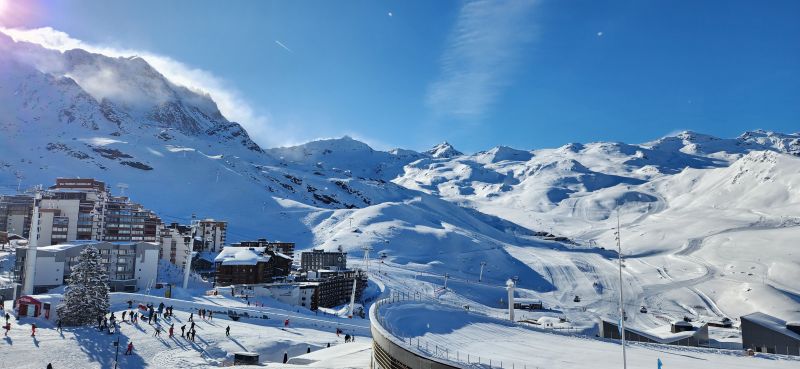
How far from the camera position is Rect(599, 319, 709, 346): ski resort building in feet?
136

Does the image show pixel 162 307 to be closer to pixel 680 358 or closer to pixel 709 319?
pixel 680 358

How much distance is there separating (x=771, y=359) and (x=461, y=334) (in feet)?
53.9

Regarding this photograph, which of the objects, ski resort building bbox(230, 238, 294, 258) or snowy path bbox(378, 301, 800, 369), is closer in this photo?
snowy path bbox(378, 301, 800, 369)

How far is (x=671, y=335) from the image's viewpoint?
149 ft

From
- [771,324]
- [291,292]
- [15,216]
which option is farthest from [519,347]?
[15,216]

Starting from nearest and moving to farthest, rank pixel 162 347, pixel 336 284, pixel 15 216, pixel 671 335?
pixel 162 347, pixel 671 335, pixel 336 284, pixel 15 216

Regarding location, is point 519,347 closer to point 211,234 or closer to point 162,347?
point 162,347

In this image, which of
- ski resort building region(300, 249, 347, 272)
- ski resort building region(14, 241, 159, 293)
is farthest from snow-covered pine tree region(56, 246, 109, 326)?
ski resort building region(300, 249, 347, 272)

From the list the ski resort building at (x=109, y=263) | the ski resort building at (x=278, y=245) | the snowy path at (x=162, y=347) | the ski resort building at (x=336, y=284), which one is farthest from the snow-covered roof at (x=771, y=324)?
the ski resort building at (x=278, y=245)

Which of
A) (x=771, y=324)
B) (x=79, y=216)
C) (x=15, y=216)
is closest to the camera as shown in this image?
(x=771, y=324)

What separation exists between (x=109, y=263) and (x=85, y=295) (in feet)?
101

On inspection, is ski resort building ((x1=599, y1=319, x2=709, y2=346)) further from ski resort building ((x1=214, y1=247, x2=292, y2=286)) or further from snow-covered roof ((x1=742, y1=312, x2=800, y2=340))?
ski resort building ((x1=214, y1=247, x2=292, y2=286))

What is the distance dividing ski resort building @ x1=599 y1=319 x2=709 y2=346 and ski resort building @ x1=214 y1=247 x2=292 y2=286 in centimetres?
5238

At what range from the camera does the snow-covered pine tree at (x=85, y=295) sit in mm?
40500
